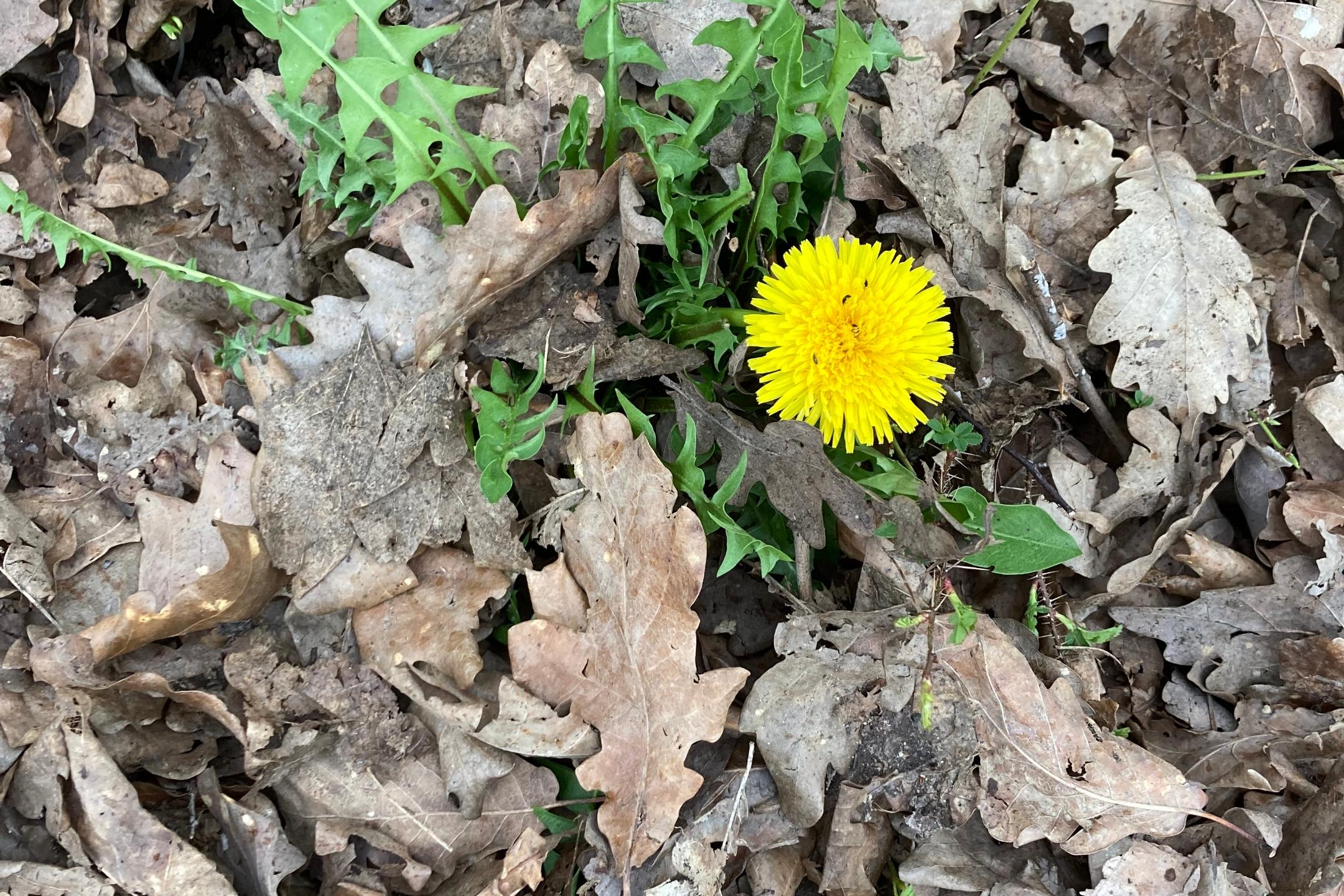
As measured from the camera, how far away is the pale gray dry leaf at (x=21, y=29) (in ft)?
8.35

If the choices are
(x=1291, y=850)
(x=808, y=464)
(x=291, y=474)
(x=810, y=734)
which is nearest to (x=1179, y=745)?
(x=1291, y=850)

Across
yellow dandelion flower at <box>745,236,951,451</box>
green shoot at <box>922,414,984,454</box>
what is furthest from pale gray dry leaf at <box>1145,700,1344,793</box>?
yellow dandelion flower at <box>745,236,951,451</box>

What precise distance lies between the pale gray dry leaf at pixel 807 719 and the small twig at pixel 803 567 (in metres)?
0.17

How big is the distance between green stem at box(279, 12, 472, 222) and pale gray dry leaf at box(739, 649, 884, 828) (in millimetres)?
1614

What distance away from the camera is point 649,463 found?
7.49 feet

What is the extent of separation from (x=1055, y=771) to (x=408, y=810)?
176cm

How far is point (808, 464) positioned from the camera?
2346 mm

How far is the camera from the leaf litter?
7.45 ft

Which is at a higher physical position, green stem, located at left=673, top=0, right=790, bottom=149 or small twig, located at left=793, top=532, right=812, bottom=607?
green stem, located at left=673, top=0, right=790, bottom=149

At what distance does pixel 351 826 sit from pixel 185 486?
1.06 m

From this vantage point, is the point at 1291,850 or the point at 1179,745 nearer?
the point at 1291,850

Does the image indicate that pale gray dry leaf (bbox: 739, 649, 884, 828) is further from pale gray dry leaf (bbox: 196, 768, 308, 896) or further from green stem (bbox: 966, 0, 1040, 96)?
green stem (bbox: 966, 0, 1040, 96)

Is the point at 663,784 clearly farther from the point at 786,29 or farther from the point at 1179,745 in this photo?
the point at 786,29

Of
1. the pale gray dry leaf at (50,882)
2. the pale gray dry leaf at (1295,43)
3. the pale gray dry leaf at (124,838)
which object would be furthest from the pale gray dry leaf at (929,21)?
the pale gray dry leaf at (50,882)
